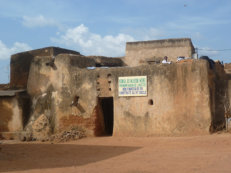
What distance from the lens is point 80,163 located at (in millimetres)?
7816

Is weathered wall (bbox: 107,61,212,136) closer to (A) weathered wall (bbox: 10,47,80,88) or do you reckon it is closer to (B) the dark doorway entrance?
(B) the dark doorway entrance

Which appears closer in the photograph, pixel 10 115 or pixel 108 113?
pixel 108 113

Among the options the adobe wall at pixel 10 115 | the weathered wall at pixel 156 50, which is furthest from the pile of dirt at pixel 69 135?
the weathered wall at pixel 156 50

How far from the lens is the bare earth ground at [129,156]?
679 centimetres

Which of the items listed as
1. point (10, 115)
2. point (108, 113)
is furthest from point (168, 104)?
point (10, 115)

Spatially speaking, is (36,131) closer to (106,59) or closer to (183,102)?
(183,102)

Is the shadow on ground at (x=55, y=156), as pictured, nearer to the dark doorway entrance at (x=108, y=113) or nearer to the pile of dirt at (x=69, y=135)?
the pile of dirt at (x=69, y=135)

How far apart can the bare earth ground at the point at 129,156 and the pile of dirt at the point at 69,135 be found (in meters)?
0.70

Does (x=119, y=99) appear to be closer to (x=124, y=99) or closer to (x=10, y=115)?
(x=124, y=99)

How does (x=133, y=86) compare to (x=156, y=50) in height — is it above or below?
below

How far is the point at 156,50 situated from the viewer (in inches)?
849

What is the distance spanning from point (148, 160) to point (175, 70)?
5.15 metres

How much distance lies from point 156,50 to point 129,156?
14.0 meters

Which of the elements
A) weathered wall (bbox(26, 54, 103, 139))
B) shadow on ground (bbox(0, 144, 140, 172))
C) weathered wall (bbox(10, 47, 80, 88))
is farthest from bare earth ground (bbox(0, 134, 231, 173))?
weathered wall (bbox(10, 47, 80, 88))
